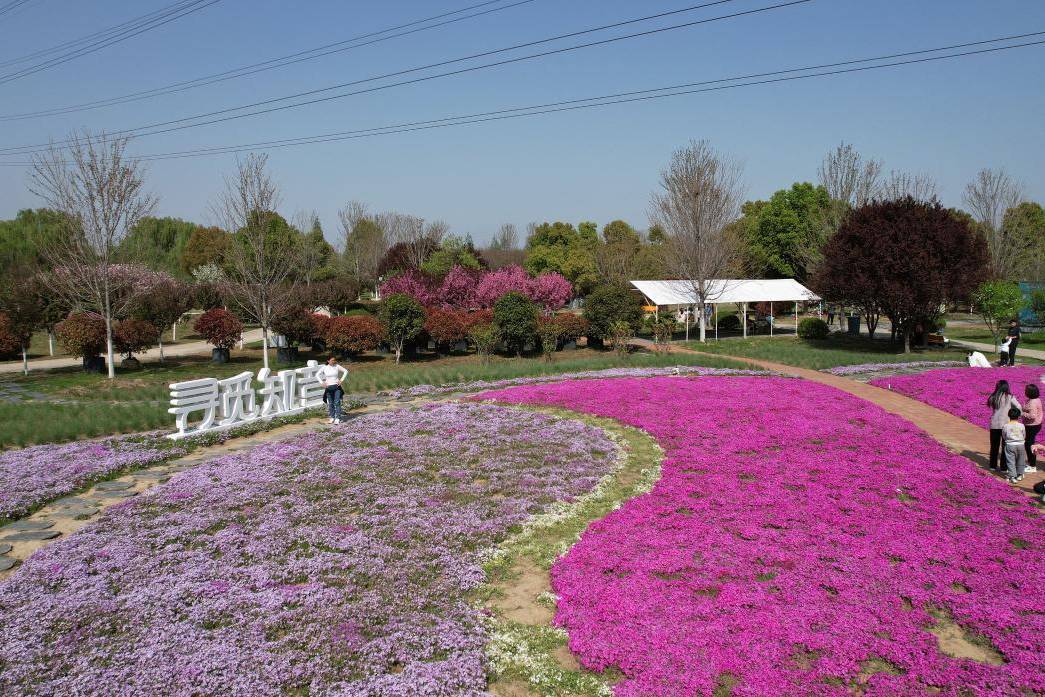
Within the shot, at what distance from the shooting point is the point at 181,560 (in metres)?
7.34

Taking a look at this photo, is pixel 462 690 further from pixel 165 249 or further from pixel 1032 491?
pixel 165 249

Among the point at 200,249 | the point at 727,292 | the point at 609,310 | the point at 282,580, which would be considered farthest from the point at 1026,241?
the point at 200,249

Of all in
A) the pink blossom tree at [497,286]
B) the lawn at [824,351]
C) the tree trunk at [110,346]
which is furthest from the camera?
the pink blossom tree at [497,286]

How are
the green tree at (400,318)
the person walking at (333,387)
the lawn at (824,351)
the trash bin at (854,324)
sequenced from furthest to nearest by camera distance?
the trash bin at (854,324)
the green tree at (400,318)
the lawn at (824,351)
the person walking at (333,387)

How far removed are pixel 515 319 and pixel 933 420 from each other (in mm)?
16516

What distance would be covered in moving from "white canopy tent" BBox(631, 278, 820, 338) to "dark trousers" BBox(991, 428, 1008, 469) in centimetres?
2542

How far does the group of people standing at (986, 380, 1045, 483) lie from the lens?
10016 millimetres

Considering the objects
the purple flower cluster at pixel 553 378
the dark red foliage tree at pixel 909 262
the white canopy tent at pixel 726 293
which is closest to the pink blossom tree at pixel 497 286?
the white canopy tent at pixel 726 293

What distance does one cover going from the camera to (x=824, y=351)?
1075 inches

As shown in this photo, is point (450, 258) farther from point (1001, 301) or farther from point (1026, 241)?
point (1026, 241)

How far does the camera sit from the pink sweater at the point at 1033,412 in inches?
407

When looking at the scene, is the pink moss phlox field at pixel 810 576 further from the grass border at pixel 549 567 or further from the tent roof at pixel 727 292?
the tent roof at pixel 727 292

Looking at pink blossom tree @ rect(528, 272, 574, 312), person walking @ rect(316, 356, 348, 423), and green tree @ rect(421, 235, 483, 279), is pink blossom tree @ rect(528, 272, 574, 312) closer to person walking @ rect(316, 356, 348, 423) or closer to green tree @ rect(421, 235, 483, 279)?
green tree @ rect(421, 235, 483, 279)

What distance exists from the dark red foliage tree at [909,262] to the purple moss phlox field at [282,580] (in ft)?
66.8
